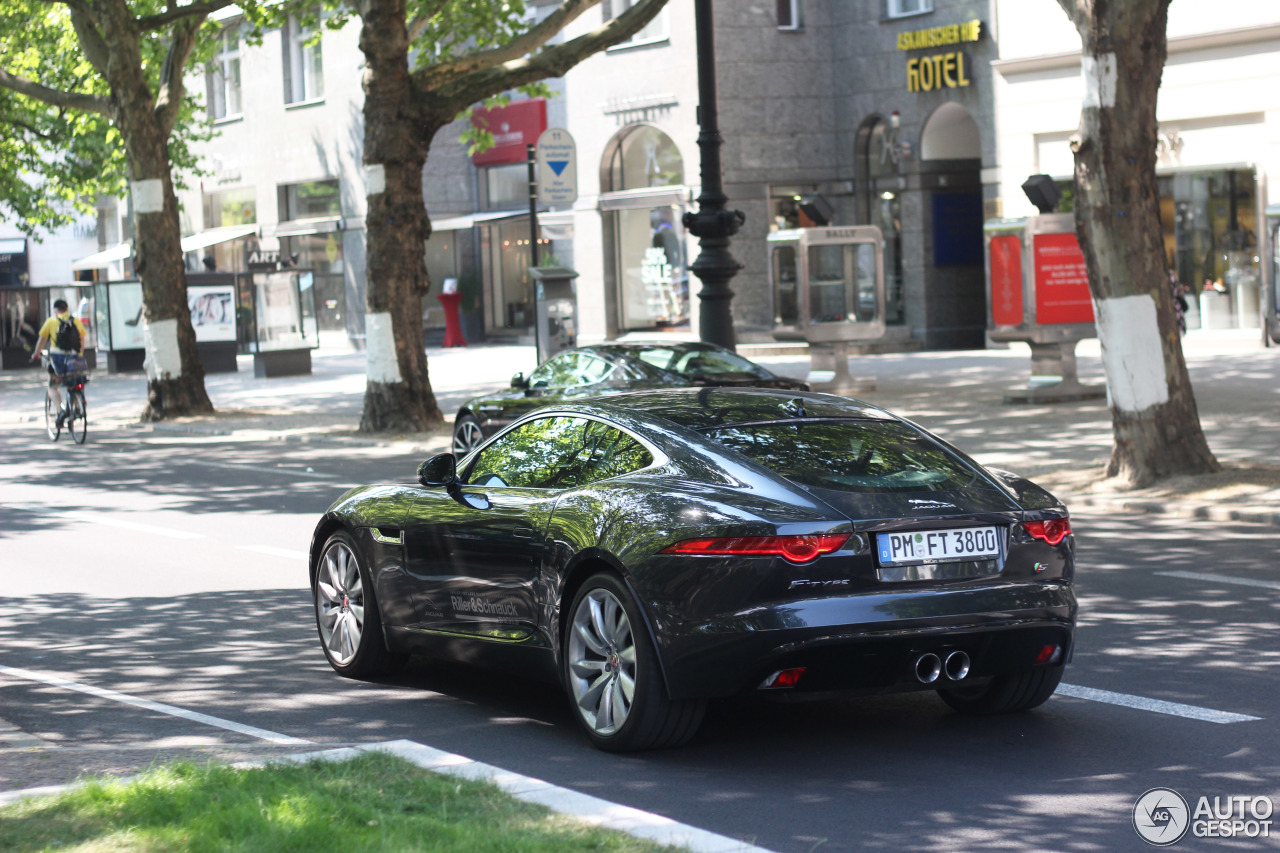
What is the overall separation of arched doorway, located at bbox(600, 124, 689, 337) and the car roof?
89.9 ft

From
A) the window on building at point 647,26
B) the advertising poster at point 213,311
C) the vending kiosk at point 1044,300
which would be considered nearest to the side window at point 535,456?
the vending kiosk at point 1044,300

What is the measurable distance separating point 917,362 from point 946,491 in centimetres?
2275

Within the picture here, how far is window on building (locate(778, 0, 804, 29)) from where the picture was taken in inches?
1319

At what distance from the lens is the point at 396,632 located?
750 cm

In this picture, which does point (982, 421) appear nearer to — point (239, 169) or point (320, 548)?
point (320, 548)

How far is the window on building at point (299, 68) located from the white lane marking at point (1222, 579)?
38378 millimetres

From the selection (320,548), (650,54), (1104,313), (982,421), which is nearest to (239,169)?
(650,54)

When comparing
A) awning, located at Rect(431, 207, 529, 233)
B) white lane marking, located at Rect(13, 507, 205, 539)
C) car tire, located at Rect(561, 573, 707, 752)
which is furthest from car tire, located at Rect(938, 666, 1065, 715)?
awning, located at Rect(431, 207, 529, 233)

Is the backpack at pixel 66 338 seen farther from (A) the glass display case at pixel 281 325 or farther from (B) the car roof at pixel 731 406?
(B) the car roof at pixel 731 406

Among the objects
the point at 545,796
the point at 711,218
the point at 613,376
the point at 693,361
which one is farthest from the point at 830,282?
the point at 545,796

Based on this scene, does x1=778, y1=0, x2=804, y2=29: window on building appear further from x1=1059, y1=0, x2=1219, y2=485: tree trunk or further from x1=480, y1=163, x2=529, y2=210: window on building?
x1=1059, y1=0, x2=1219, y2=485: tree trunk

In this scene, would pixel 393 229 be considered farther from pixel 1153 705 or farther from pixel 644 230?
pixel 644 230

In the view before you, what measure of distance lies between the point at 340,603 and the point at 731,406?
7.50 feet

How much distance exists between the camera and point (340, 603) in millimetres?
7914
